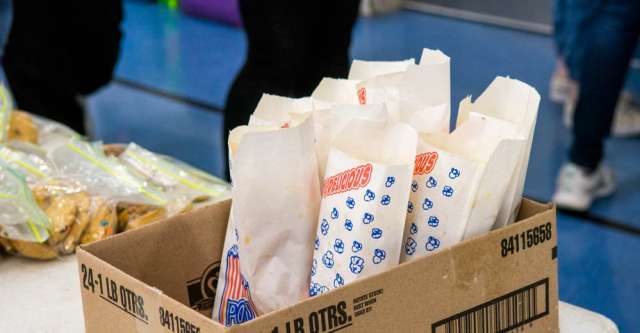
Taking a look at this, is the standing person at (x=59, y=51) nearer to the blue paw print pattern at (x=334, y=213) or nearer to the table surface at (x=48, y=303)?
the table surface at (x=48, y=303)

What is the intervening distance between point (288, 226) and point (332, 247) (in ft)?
0.16

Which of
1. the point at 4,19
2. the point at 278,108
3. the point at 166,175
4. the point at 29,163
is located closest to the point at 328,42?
the point at 166,175

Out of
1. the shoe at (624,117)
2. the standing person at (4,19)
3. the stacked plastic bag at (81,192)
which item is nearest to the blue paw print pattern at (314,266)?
the stacked plastic bag at (81,192)

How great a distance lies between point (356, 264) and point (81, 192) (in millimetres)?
561

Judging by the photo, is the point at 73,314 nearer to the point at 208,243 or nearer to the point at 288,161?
the point at 208,243

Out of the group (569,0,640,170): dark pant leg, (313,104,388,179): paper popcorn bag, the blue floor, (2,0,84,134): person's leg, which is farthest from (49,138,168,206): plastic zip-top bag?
(569,0,640,170): dark pant leg

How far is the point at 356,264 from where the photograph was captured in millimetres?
903

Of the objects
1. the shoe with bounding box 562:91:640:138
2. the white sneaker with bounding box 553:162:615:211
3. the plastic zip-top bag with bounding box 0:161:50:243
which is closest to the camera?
the plastic zip-top bag with bounding box 0:161:50:243

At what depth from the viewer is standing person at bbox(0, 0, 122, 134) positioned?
2252 millimetres

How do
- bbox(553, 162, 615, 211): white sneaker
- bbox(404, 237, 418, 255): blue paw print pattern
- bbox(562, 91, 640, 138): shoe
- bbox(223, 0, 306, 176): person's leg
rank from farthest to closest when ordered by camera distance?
bbox(562, 91, 640, 138): shoe → bbox(553, 162, 615, 211): white sneaker → bbox(223, 0, 306, 176): person's leg → bbox(404, 237, 418, 255): blue paw print pattern

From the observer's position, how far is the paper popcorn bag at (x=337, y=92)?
1020mm

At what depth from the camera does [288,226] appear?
0.93 m

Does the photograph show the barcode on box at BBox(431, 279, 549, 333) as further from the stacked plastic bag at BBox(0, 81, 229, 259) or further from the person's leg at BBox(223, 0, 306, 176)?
the person's leg at BBox(223, 0, 306, 176)

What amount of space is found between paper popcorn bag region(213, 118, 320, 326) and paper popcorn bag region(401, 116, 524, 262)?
101 millimetres
